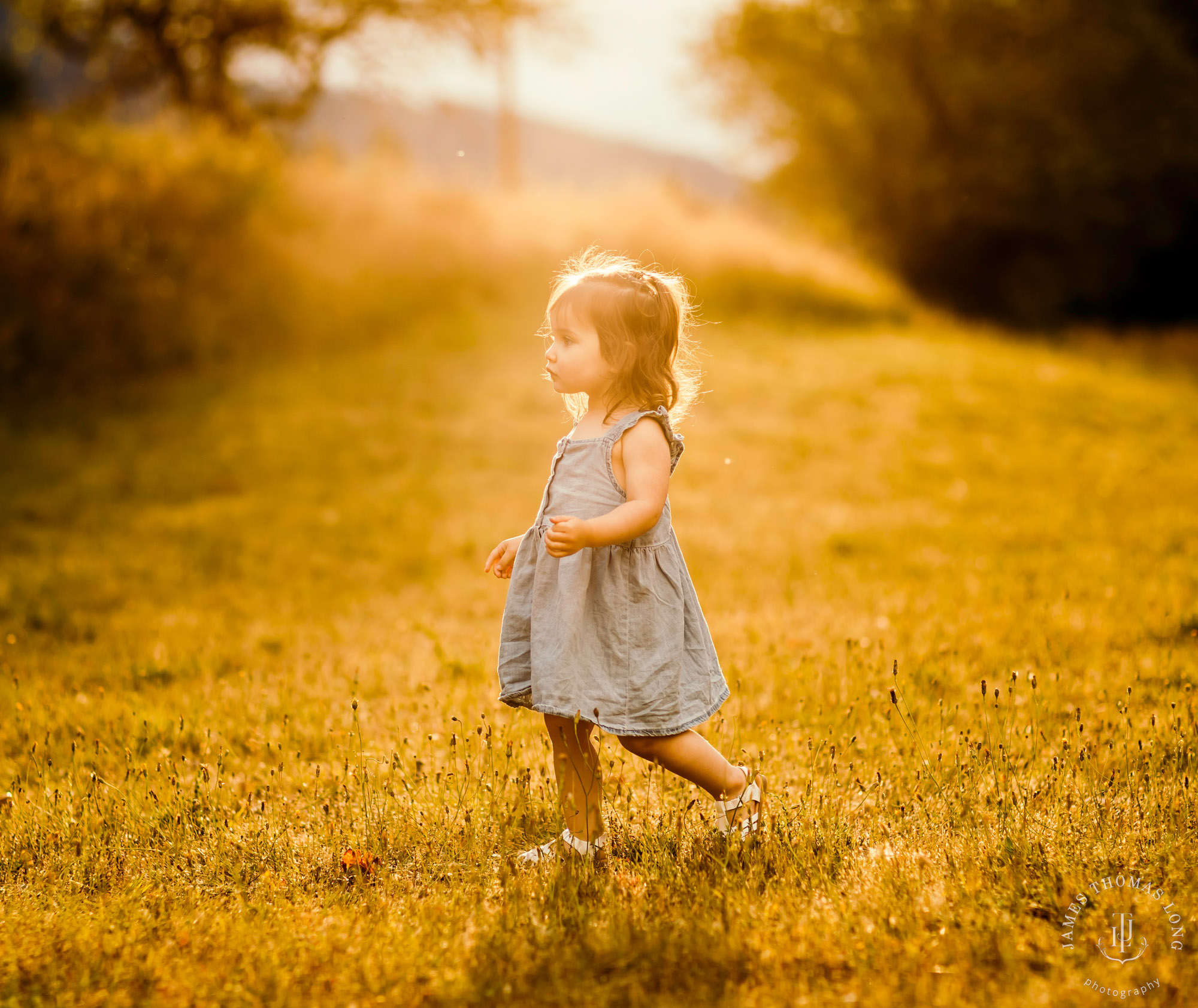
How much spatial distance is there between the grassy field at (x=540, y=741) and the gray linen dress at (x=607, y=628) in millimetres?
476

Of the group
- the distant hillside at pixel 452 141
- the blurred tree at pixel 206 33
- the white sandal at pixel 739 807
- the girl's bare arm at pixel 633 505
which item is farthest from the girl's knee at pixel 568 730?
the blurred tree at pixel 206 33

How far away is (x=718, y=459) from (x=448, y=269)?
790cm

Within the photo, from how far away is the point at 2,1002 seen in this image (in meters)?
2.30

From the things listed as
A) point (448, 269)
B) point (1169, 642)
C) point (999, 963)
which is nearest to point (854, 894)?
point (999, 963)

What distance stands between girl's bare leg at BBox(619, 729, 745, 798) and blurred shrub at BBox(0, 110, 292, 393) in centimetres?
1062

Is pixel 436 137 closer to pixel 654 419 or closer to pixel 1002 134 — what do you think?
pixel 1002 134

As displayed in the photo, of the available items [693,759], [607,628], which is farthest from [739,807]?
[607,628]

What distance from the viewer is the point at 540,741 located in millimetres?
3793

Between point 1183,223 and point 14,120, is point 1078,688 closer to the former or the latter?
point 14,120

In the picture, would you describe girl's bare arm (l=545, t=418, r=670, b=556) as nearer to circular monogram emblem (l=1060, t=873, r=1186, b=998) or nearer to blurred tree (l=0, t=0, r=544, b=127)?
circular monogram emblem (l=1060, t=873, r=1186, b=998)

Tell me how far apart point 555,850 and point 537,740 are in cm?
87

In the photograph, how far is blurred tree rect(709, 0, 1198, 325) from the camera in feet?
73.2

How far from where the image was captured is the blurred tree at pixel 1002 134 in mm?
22312

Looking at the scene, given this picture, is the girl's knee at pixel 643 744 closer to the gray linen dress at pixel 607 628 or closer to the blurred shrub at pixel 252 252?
the gray linen dress at pixel 607 628
